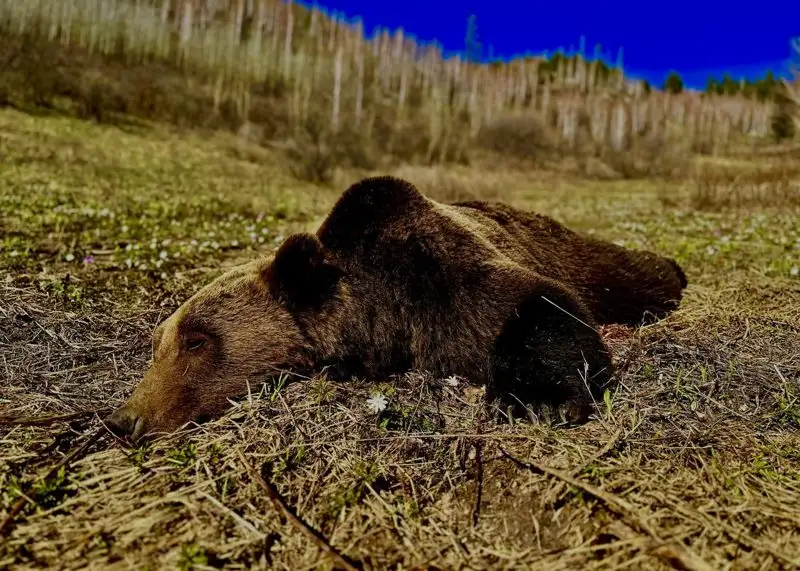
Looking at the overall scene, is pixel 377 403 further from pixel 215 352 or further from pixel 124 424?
pixel 124 424

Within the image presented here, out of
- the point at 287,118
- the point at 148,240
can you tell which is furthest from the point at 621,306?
the point at 287,118

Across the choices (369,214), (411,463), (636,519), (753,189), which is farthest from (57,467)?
(753,189)

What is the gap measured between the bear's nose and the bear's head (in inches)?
2.9

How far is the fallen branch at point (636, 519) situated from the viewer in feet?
5.65

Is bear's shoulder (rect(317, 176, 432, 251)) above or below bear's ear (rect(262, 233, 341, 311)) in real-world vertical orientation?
above

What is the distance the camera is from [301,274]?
308 cm

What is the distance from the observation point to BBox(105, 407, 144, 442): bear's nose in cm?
259

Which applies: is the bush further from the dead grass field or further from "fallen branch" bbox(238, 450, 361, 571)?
"fallen branch" bbox(238, 450, 361, 571)

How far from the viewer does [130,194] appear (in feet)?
38.3

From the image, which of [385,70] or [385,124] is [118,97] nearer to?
[385,124]

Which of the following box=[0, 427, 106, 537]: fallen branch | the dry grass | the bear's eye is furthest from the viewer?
the dry grass

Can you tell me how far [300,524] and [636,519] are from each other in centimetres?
121

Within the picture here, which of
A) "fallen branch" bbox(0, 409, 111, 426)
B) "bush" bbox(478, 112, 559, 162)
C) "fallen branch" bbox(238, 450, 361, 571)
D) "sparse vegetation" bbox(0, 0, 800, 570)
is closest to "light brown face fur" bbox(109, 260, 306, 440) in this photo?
"sparse vegetation" bbox(0, 0, 800, 570)

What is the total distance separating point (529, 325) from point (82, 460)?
7.30 ft
